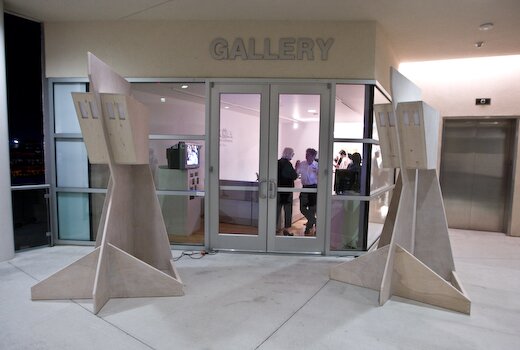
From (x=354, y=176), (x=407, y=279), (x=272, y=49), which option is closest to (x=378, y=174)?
(x=354, y=176)

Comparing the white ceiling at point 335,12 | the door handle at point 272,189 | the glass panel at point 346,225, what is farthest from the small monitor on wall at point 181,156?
the glass panel at point 346,225

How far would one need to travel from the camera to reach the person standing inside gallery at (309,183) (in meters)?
4.62

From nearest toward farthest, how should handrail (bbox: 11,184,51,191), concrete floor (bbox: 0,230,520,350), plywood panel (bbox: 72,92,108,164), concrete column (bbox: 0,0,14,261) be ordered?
concrete floor (bbox: 0,230,520,350), plywood panel (bbox: 72,92,108,164), concrete column (bbox: 0,0,14,261), handrail (bbox: 11,184,51,191)

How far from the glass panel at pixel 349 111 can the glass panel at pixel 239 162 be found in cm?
115

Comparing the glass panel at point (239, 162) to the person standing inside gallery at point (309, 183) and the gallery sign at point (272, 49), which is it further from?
the person standing inside gallery at point (309, 183)

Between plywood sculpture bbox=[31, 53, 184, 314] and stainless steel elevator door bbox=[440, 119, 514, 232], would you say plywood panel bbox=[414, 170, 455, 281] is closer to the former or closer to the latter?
plywood sculpture bbox=[31, 53, 184, 314]

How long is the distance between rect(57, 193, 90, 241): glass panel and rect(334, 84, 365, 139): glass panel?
13.3 ft

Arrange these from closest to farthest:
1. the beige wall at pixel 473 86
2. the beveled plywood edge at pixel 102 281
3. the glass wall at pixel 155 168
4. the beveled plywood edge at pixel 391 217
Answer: the beveled plywood edge at pixel 102 281 < the beveled plywood edge at pixel 391 217 < the glass wall at pixel 155 168 < the beige wall at pixel 473 86

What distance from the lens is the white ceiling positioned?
3.94 metres

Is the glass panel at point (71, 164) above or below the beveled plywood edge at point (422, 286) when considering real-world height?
above

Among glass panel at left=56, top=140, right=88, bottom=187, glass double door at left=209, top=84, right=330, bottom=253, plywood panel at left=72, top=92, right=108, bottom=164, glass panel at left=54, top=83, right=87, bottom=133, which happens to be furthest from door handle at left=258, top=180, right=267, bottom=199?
glass panel at left=54, top=83, right=87, bottom=133

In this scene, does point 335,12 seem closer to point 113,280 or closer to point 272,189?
→ point 272,189

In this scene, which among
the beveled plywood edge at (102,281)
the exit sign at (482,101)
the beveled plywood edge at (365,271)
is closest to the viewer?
the beveled plywood edge at (102,281)

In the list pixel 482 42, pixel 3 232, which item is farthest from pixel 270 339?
pixel 482 42
